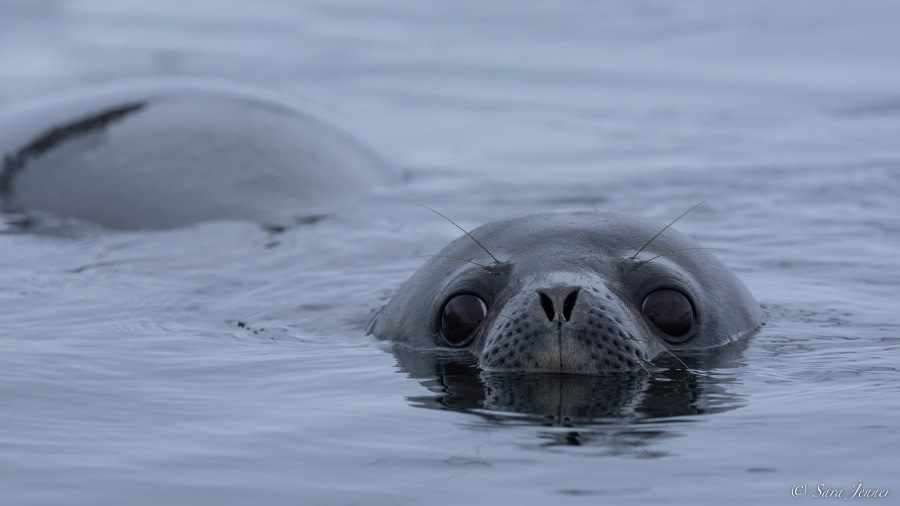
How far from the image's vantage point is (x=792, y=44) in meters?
17.0

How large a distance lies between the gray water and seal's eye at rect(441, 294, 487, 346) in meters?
0.21

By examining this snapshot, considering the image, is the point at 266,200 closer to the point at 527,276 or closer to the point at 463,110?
the point at 527,276

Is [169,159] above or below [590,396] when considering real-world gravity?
above

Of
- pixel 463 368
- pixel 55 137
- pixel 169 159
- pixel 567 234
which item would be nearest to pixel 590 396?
pixel 463 368

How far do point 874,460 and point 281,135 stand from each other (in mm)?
5707

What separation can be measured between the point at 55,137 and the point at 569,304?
192 inches

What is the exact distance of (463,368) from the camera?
5234 millimetres

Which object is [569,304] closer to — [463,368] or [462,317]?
[463,368]

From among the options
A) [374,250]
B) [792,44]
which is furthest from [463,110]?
[374,250]

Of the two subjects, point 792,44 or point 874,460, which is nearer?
point 874,460

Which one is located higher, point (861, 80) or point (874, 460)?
point (861, 80)

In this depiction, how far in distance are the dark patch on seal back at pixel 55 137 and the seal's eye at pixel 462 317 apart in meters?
4.07

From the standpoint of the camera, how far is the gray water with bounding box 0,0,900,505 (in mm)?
3924

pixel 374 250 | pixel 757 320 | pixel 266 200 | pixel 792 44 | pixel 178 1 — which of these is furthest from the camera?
pixel 178 1
